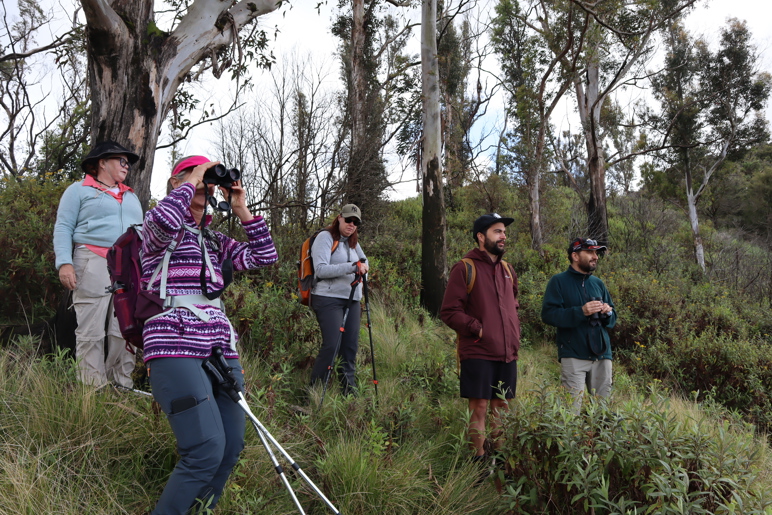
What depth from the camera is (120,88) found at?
16.2 feet

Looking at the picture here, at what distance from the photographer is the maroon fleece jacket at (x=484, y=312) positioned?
3.97 metres

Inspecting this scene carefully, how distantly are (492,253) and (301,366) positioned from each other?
7.76ft

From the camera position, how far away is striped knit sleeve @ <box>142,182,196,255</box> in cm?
223

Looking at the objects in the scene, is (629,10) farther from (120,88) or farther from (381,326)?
(120,88)

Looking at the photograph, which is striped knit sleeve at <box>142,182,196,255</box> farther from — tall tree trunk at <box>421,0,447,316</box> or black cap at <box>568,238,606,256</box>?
tall tree trunk at <box>421,0,447,316</box>

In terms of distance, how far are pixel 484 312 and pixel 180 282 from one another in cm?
241

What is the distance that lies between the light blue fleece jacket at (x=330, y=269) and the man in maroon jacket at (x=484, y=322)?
1022 mm

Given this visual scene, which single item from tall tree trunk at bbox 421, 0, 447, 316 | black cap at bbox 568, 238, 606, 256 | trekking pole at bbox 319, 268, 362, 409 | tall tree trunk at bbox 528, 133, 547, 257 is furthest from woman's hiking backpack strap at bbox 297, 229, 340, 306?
tall tree trunk at bbox 528, 133, 547, 257

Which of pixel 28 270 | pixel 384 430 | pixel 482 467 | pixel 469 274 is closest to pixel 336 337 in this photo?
pixel 384 430

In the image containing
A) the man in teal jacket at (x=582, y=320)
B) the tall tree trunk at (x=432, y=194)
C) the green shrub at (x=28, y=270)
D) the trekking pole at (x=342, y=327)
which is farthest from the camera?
the tall tree trunk at (x=432, y=194)

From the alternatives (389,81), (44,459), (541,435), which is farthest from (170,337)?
(389,81)

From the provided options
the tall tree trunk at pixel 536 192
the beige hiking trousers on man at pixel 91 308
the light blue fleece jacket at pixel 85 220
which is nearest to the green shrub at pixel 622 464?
the beige hiking trousers on man at pixel 91 308

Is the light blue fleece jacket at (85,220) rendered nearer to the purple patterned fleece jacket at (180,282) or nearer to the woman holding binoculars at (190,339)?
the woman holding binoculars at (190,339)

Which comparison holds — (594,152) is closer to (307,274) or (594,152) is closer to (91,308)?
(307,274)
